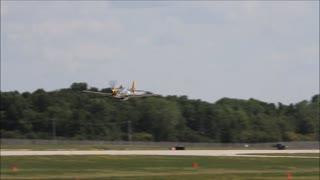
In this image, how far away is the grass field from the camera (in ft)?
219

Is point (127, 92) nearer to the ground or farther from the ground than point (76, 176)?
farther from the ground

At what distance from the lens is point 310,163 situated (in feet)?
298

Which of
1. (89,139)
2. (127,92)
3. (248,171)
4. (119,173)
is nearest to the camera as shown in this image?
(127,92)

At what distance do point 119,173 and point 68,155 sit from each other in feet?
88.4

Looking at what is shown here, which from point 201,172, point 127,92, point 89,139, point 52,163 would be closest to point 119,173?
point 201,172

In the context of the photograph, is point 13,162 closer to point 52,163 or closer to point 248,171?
point 52,163

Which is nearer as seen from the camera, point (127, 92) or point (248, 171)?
point (127, 92)

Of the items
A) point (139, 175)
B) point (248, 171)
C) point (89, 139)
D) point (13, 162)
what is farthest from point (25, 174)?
point (89, 139)

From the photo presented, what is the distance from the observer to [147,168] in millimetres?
76812

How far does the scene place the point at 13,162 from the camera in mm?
80250

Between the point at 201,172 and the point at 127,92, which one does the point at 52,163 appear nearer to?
the point at 201,172

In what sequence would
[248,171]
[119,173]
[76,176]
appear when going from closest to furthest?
[76,176] < [119,173] < [248,171]

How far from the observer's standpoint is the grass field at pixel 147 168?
2625 inches

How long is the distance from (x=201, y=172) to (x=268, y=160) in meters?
25.2
